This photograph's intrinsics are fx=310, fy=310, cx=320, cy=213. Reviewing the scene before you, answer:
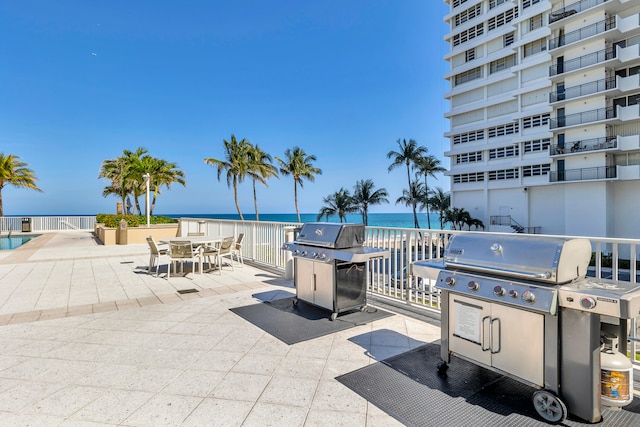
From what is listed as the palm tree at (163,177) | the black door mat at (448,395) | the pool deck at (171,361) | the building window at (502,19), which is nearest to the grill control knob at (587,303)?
the black door mat at (448,395)

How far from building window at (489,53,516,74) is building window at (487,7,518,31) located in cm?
300

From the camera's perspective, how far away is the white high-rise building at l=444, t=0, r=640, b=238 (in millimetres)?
21375

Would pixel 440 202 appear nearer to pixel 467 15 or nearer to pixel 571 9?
pixel 571 9

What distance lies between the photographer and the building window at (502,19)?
26953 mm

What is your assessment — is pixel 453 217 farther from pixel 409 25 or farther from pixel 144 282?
pixel 144 282

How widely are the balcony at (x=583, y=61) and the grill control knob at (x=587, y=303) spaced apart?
28762mm

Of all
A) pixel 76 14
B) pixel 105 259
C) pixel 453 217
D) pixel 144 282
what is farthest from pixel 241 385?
pixel 453 217

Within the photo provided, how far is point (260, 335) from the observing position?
335 centimetres

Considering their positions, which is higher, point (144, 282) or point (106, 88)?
point (106, 88)

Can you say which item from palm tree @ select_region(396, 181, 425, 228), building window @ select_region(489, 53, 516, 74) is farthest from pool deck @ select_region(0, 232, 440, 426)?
building window @ select_region(489, 53, 516, 74)

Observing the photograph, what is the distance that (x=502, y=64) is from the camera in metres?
28.1

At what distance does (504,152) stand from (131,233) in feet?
96.4

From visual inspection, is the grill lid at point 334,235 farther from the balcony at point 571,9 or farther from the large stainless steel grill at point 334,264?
the balcony at point 571,9

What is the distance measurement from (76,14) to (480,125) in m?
30.1
